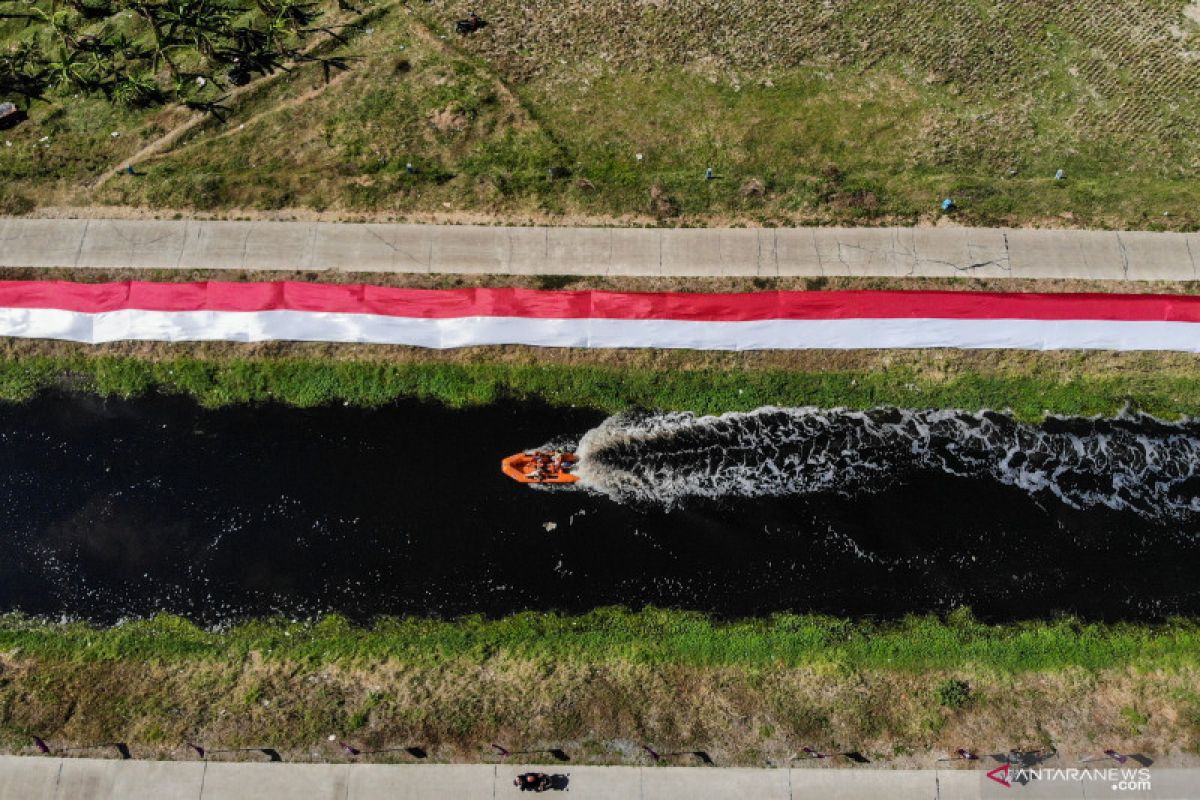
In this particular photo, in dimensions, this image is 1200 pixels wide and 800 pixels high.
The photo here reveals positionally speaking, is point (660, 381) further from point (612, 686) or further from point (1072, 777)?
point (1072, 777)

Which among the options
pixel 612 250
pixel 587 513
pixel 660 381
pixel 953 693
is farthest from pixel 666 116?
pixel 953 693

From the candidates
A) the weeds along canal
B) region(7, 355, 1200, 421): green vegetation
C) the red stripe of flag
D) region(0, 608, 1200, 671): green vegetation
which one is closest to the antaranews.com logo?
region(0, 608, 1200, 671): green vegetation

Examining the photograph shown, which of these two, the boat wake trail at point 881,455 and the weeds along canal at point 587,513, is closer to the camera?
the weeds along canal at point 587,513

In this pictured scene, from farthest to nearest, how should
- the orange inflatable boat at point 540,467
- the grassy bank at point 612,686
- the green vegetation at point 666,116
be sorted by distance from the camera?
the green vegetation at point 666,116
the orange inflatable boat at point 540,467
the grassy bank at point 612,686

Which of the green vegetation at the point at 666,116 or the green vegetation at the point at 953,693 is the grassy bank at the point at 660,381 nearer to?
the green vegetation at the point at 666,116

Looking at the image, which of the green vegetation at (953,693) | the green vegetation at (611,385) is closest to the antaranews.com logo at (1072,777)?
the green vegetation at (953,693)

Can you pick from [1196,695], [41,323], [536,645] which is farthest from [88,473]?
[1196,695]
